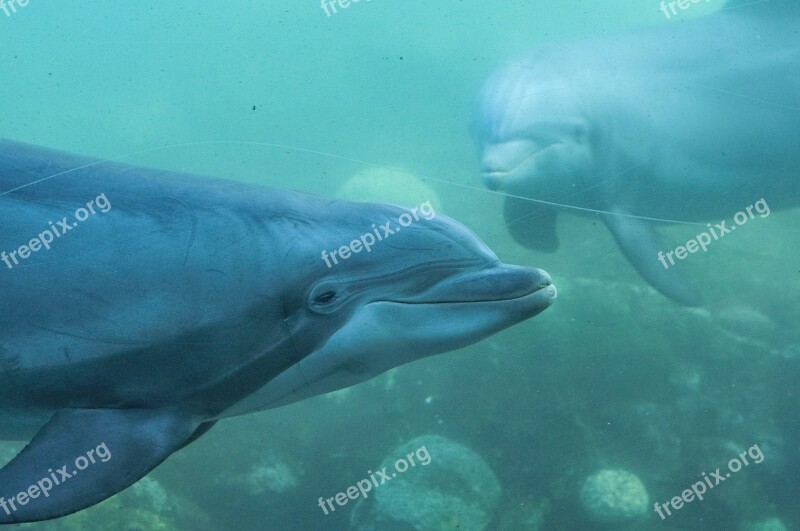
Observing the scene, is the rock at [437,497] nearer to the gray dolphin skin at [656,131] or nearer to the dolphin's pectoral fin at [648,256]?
the gray dolphin skin at [656,131]

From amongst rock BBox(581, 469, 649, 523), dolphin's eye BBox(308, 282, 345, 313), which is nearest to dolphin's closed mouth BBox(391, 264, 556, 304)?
dolphin's eye BBox(308, 282, 345, 313)

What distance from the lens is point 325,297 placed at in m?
2.38

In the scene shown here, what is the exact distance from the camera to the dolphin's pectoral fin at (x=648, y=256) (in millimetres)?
8062

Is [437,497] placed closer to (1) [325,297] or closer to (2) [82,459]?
(1) [325,297]

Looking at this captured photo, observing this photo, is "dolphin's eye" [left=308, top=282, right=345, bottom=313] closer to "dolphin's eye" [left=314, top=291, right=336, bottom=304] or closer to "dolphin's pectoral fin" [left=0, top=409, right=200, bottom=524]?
"dolphin's eye" [left=314, top=291, right=336, bottom=304]

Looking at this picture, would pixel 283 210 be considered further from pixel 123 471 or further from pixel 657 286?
pixel 657 286

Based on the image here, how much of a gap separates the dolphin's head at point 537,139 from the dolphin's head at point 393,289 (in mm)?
5637

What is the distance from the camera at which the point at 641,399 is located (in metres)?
6.98

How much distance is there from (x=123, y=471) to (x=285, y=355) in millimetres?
703

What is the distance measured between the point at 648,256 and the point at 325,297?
708 centimetres

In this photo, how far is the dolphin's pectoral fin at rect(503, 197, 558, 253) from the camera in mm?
8461

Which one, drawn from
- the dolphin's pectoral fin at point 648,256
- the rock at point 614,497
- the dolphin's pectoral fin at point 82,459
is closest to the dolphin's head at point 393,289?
the dolphin's pectoral fin at point 82,459

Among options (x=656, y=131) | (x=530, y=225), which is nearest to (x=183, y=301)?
(x=530, y=225)

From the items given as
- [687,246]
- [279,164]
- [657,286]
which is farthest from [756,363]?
[279,164]
